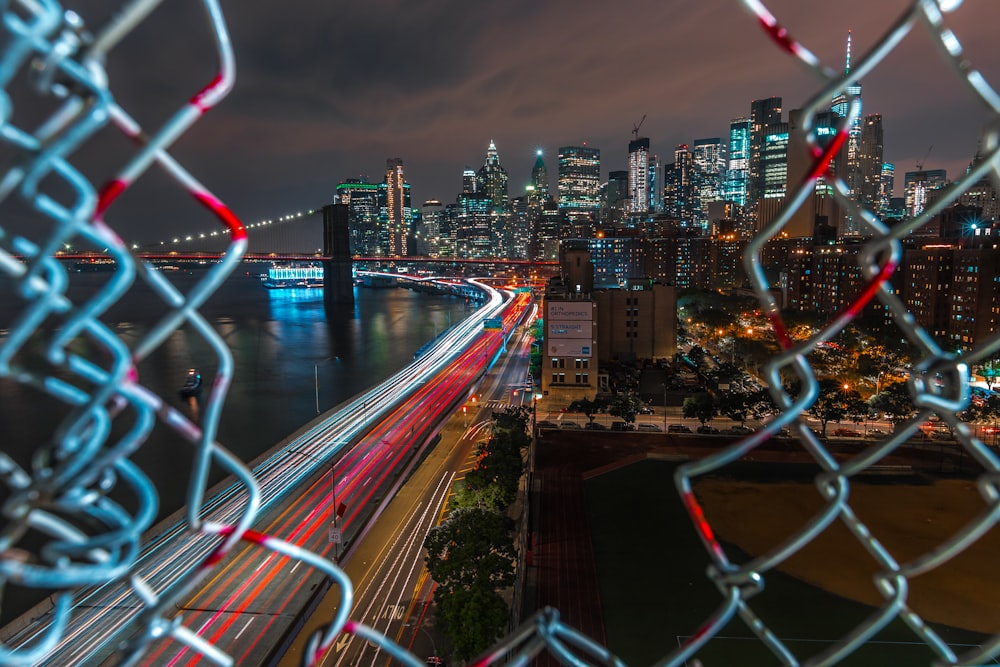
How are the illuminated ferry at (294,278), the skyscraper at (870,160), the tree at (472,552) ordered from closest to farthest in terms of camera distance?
the tree at (472,552) < the illuminated ferry at (294,278) < the skyscraper at (870,160)

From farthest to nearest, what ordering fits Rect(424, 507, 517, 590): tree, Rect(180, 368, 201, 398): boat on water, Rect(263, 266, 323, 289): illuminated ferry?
Rect(263, 266, 323, 289): illuminated ferry → Rect(180, 368, 201, 398): boat on water → Rect(424, 507, 517, 590): tree

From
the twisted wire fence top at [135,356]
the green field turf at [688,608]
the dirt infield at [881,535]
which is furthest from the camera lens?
the dirt infield at [881,535]

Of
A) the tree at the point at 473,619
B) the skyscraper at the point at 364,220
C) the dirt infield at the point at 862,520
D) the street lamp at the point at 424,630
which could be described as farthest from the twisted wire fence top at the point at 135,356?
the skyscraper at the point at 364,220

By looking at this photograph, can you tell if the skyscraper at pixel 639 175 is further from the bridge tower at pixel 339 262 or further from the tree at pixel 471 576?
the tree at pixel 471 576

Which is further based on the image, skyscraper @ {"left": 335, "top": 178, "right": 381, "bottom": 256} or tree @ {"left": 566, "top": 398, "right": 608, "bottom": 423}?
skyscraper @ {"left": 335, "top": 178, "right": 381, "bottom": 256}

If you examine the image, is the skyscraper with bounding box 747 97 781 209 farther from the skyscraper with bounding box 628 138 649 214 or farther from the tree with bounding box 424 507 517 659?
the tree with bounding box 424 507 517 659

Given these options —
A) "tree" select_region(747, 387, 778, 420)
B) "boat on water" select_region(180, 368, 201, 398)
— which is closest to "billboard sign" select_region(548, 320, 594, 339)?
"tree" select_region(747, 387, 778, 420)
